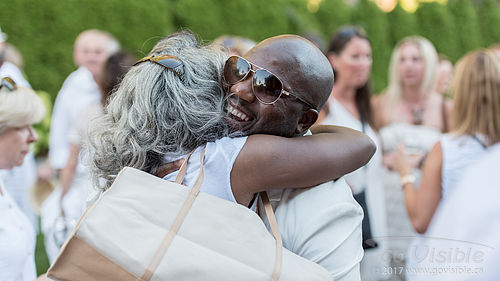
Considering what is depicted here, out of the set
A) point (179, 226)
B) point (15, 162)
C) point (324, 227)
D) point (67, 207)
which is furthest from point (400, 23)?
point (179, 226)

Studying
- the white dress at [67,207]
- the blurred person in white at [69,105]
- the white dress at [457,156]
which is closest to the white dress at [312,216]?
the white dress at [457,156]

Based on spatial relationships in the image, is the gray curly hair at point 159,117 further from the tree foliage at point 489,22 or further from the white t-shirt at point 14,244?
the tree foliage at point 489,22

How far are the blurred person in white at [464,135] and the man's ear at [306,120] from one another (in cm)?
177

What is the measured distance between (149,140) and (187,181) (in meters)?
0.17

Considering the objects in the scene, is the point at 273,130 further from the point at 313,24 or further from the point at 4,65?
the point at 313,24

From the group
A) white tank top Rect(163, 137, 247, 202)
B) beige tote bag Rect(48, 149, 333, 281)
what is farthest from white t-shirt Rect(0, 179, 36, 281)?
white tank top Rect(163, 137, 247, 202)

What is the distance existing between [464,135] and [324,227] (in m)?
2.01

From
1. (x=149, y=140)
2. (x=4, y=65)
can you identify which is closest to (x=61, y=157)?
(x=4, y=65)

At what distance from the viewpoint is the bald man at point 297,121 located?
5.16 ft

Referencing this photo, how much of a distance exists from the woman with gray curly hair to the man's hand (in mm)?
14

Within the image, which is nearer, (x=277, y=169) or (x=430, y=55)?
(x=277, y=169)

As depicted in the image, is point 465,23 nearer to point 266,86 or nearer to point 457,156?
point 457,156

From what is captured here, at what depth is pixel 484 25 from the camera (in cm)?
1552

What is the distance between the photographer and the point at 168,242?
1354 millimetres
